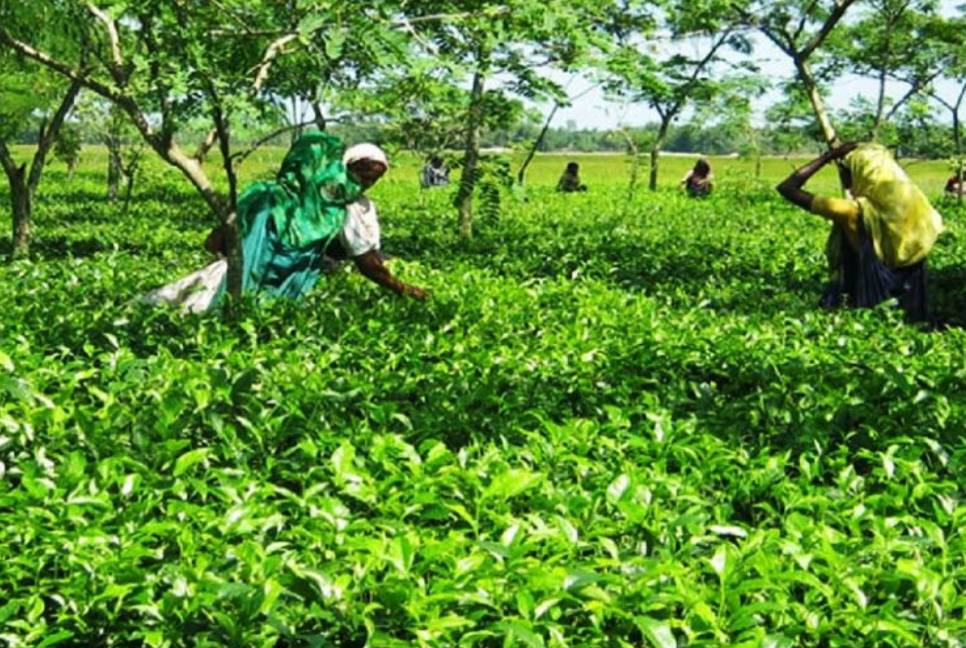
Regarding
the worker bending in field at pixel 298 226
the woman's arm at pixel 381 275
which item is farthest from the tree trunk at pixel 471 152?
the woman's arm at pixel 381 275

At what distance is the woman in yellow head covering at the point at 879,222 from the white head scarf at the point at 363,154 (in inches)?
123

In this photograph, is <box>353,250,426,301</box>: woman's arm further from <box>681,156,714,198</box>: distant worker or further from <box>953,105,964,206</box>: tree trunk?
<box>681,156,714,198</box>: distant worker

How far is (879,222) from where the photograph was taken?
7.73 metres

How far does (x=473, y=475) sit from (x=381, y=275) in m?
3.39

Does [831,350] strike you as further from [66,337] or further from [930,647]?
[66,337]

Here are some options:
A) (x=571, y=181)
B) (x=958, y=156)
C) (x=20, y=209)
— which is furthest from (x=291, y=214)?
(x=571, y=181)

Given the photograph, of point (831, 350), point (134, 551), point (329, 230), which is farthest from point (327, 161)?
point (134, 551)

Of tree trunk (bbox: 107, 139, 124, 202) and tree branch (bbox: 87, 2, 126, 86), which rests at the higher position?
tree branch (bbox: 87, 2, 126, 86)

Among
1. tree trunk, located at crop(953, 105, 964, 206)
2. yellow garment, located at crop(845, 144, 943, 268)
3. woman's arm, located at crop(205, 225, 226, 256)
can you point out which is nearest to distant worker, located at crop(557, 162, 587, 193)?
tree trunk, located at crop(953, 105, 964, 206)

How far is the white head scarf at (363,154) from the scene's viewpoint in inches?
245

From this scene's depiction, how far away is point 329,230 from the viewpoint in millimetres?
6301

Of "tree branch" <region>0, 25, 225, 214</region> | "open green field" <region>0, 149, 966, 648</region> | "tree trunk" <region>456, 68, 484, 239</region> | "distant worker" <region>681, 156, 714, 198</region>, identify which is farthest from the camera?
"distant worker" <region>681, 156, 714, 198</region>

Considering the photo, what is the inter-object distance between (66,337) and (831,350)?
3621 mm

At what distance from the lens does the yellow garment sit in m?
7.58
